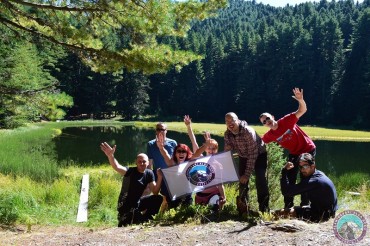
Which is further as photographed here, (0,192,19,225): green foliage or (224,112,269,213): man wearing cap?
(0,192,19,225): green foliage

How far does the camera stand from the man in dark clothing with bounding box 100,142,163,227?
5.93 meters

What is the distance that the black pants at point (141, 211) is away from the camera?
590cm

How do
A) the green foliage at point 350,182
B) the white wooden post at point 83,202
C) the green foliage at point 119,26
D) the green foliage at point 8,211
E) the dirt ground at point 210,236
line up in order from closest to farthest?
the dirt ground at point 210,236
the green foliage at point 8,211
the green foliage at point 119,26
the white wooden post at point 83,202
the green foliage at point 350,182

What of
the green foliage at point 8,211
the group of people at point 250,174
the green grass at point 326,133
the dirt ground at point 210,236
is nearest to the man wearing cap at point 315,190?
the group of people at point 250,174

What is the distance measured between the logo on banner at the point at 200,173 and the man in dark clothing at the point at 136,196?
1.60ft

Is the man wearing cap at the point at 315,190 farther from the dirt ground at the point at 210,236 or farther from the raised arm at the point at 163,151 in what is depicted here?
the raised arm at the point at 163,151

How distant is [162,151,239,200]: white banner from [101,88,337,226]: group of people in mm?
160

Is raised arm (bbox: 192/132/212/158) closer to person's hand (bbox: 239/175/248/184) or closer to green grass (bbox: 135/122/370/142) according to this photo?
person's hand (bbox: 239/175/248/184)

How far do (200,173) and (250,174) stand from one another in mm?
818

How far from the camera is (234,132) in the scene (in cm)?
545

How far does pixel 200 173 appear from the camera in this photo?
6008 mm

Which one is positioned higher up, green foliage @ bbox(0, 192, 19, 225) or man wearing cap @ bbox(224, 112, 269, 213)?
man wearing cap @ bbox(224, 112, 269, 213)

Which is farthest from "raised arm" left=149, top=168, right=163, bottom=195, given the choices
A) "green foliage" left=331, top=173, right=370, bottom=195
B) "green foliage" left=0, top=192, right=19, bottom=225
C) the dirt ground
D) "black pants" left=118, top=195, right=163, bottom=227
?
"green foliage" left=331, top=173, right=370, bottom=195

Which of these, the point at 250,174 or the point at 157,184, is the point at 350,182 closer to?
the point at 250,174
